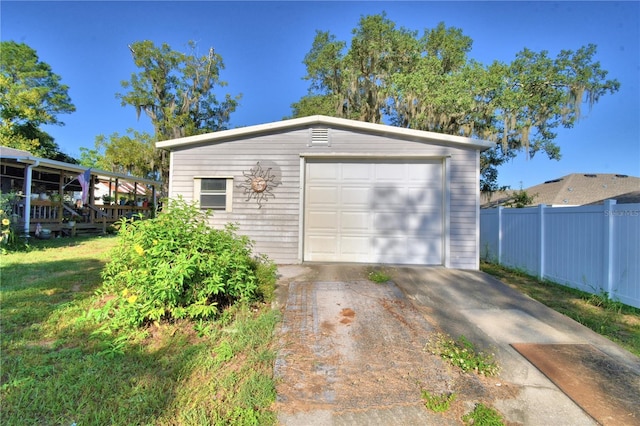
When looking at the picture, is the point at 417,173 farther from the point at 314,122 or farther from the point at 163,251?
the point at 163,251

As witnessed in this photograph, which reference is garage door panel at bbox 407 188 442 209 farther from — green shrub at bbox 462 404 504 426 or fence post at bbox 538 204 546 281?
green shrub at bbox 462 404 504 426

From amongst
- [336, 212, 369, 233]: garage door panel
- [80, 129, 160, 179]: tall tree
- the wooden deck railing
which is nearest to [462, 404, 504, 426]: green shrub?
[336, 212, 369, 233]: garage door panel

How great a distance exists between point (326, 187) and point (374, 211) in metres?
1.11

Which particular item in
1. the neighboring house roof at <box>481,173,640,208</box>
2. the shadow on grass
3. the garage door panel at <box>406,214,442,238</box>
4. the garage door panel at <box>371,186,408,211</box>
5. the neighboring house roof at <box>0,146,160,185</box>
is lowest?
the shadow on grass

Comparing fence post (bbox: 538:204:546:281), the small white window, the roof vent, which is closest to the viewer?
fence post (bbox: 538:204:546:281)

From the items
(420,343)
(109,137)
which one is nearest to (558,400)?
(420,343)

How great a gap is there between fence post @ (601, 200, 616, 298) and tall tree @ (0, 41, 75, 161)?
2846 cm

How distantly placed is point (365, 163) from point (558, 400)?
4.88m

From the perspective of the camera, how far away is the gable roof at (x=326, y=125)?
605 centimetres

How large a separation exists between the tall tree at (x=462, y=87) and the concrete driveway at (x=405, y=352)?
1199cm

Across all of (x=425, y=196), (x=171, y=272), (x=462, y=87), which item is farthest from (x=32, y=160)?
(x=462, y=87)

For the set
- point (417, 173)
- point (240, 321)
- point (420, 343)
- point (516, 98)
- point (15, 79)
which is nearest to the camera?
point (420, 343)

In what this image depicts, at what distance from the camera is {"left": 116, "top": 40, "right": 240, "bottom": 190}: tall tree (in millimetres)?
20125

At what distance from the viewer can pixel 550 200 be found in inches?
824
